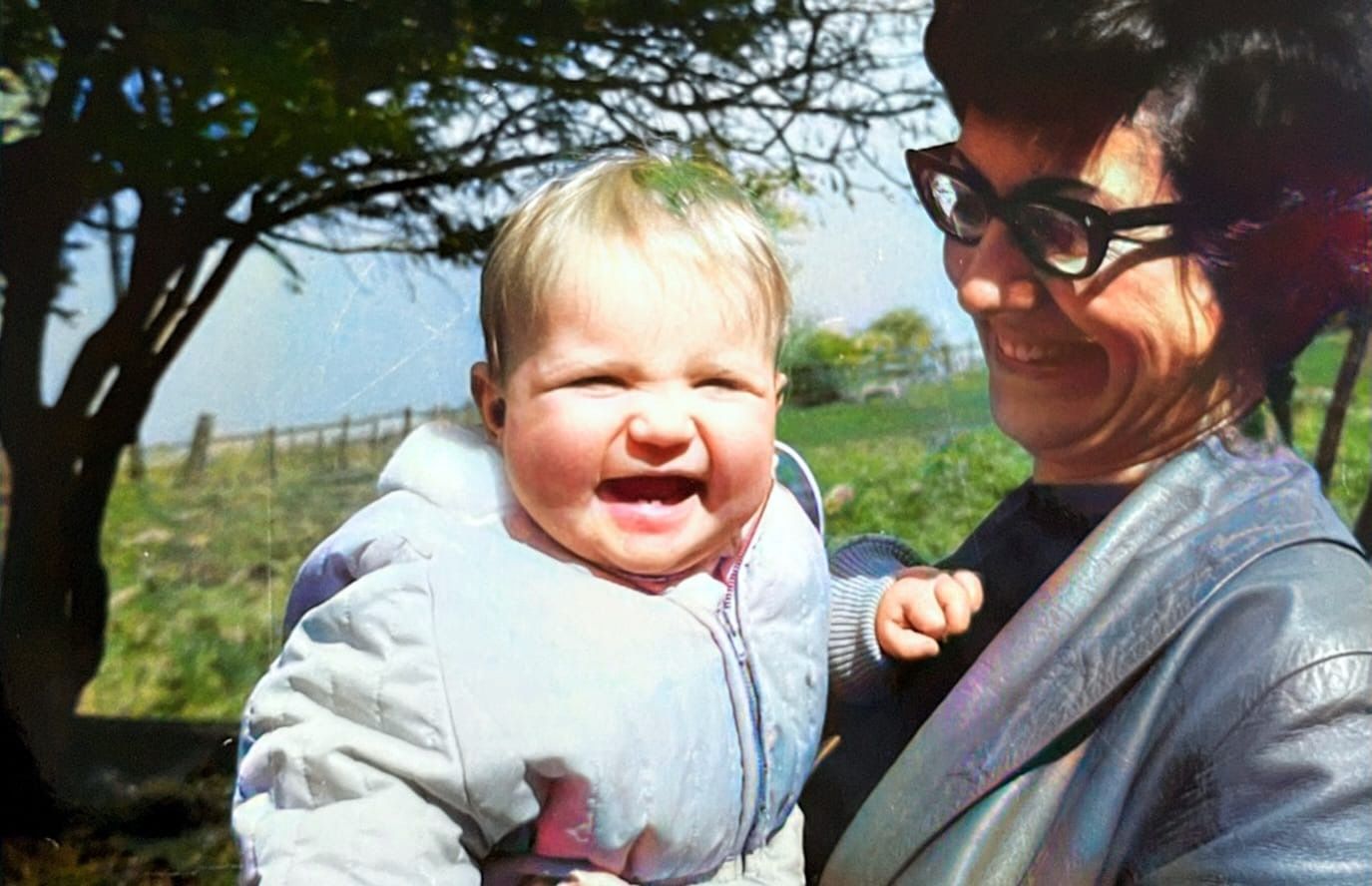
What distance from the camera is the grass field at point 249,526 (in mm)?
2225

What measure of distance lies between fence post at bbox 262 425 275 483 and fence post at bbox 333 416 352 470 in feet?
0.36

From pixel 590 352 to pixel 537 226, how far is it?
22 cm

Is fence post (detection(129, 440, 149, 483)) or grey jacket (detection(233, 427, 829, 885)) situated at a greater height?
fence post (detection(129, 440, 149, 483))

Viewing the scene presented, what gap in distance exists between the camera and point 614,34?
229 cm

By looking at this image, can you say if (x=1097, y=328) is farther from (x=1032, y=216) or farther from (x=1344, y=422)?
(x=1344, y=422)

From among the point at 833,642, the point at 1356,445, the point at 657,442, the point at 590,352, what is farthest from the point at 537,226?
the point at 1356,445

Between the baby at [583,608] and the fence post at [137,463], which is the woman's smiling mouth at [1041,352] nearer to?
the baby at [583,608]

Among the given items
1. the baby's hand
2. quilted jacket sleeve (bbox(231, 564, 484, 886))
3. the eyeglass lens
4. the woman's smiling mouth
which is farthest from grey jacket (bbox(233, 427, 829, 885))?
the eyeglass lens

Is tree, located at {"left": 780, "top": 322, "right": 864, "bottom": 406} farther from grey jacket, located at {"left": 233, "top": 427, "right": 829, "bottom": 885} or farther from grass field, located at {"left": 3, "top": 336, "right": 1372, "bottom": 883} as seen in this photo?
grey jacket, located at {"left": 233, "top": 427, "right": 829, "bottom": 885}

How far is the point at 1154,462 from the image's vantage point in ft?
6.96

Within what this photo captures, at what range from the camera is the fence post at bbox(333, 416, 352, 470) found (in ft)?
7.64

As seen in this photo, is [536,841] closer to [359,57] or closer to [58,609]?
[58,609]

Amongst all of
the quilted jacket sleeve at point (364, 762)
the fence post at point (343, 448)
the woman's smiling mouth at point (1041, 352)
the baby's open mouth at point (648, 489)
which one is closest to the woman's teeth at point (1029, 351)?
the woman's smiling mouth at point (1041, 352)

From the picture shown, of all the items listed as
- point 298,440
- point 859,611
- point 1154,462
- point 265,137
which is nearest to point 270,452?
point 298,440
